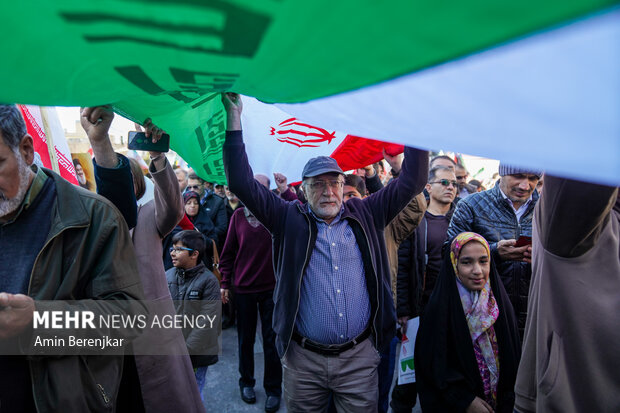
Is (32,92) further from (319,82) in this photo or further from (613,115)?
(613,115)

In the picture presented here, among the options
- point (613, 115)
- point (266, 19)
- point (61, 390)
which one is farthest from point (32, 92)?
point (613, 115)

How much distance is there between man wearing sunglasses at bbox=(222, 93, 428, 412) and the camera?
215 cm

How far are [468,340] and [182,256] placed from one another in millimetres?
2289

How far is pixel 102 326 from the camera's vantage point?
4.17ft

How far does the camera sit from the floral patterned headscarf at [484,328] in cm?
215

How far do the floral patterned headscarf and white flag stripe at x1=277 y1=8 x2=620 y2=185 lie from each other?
1.95 metres

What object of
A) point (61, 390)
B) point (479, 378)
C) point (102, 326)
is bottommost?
point (479, 378)

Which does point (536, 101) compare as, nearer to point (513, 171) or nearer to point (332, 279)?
point (332, 279)

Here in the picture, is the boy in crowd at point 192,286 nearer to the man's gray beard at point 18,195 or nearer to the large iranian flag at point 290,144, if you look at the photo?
the large iranian flag at point 290,144

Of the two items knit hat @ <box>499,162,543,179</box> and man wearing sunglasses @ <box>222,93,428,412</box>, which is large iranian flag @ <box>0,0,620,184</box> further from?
knit hat @ <box>499,162,543,179</box>

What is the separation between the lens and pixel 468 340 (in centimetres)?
217

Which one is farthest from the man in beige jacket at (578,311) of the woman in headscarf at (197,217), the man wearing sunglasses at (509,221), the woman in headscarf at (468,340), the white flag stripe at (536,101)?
the woman in headscarf at (197,217)

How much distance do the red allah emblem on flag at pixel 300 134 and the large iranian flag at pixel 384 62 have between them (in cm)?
155

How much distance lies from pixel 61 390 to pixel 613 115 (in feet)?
5.24
